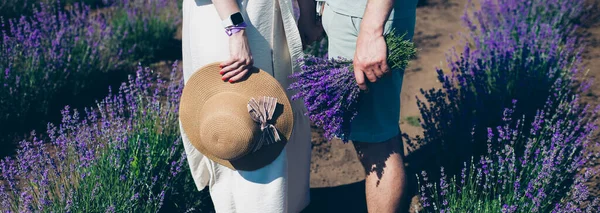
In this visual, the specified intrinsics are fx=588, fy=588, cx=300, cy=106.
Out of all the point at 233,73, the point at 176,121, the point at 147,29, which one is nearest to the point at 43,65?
the point at 147,29

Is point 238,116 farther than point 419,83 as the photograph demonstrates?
No

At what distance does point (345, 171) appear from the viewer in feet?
12.2

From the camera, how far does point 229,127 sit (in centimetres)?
232

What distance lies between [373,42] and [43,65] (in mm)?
2688

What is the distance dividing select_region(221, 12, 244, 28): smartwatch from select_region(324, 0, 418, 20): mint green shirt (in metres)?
0.40

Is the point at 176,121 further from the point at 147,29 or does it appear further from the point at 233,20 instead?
the point at 147,29

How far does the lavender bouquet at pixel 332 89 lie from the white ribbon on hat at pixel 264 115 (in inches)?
4.9

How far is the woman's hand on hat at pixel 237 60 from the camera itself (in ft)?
7.76

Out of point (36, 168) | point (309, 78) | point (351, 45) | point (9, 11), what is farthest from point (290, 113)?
point (9, 11)

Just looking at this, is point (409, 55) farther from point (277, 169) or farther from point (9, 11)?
point (9, 11)

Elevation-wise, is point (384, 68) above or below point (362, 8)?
below

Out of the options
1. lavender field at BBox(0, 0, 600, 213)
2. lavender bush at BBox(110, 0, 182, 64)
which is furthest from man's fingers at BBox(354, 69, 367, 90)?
lavender bush at BBox(110, 0, 182, 64)

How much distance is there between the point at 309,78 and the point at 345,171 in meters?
1.37

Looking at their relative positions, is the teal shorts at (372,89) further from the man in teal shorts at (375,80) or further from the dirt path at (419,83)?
the dirt path at (419,83)
